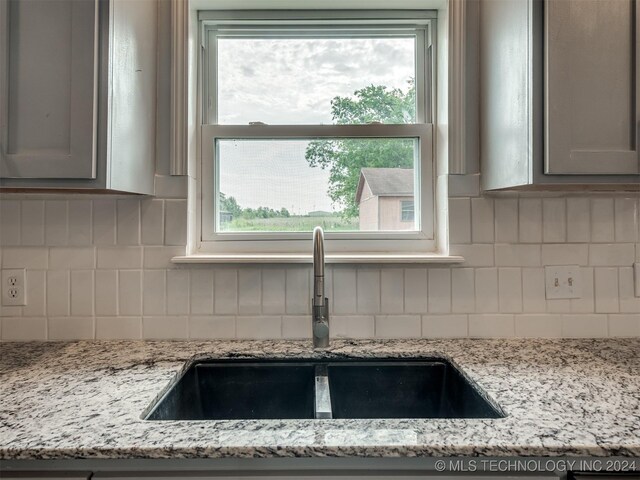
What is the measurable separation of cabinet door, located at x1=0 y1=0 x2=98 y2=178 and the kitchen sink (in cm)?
66

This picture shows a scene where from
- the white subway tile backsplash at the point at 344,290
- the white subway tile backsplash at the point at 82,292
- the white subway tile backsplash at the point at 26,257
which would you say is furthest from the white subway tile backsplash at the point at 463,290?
the white subway tile backsplash at the point at 26,257

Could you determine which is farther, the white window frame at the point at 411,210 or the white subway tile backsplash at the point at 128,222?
the white window frame at the point at 411,210

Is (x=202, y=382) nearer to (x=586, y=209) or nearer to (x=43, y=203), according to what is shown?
(x=43, y=203)

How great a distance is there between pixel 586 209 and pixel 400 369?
2.64 feet

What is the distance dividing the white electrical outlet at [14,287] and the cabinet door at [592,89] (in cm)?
157

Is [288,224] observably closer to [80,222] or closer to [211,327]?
[211,327]

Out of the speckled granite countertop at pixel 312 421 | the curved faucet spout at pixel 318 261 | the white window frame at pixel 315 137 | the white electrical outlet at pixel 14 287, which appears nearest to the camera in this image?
the speckled granite countertop at pixel 312 421

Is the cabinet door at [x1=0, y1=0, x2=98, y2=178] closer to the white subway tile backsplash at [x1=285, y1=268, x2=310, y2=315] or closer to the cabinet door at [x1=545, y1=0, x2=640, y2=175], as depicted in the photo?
the white subway tile backsplash at [x1=285, y1=268, x2=310, y2=315]

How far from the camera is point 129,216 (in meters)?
1.25

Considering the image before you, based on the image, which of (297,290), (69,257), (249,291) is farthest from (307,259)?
(69,257)

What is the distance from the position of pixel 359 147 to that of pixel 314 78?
0.31 metres

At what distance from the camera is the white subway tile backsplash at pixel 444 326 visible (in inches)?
49.6

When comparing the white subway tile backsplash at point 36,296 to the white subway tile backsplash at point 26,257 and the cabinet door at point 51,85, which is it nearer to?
the white subway tile backsplash at point 26,257

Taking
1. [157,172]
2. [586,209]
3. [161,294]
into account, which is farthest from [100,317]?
[586,209]
